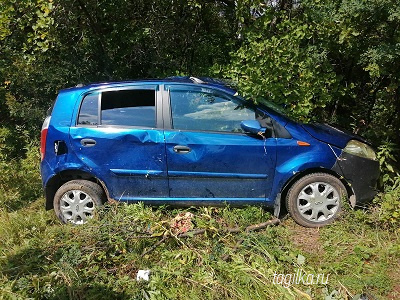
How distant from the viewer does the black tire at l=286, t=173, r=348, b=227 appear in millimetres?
3963

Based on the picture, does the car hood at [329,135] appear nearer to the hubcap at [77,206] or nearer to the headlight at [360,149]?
the headlight at [360,149]

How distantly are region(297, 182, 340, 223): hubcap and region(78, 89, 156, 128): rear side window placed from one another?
71.1 inches

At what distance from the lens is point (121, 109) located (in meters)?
4.12

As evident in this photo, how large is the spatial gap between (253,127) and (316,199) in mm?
1031

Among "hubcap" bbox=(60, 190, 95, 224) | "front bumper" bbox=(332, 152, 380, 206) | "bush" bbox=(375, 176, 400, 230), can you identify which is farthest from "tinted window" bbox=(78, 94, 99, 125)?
"bush" bbox=(375, 176, 400, 230)

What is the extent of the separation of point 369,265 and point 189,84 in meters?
2.53

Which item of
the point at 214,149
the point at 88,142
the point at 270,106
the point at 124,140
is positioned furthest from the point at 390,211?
the point at 88,142

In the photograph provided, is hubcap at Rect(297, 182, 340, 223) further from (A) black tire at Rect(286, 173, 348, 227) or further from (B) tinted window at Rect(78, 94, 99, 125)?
(B) tinted window at Rect(78, 94, 99, 125)

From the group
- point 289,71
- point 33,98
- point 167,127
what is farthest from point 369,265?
point 33,98

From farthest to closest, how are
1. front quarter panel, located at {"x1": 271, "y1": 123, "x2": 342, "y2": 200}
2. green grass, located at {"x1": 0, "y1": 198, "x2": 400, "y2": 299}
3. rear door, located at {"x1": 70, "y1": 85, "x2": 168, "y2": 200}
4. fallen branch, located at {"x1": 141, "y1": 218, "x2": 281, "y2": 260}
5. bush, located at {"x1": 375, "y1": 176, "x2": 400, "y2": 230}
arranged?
rear door, located at {"x1": 70, "y1": 85, "x2": 168, "y2": 200}, front quarter panel, located at {"x1": 271, "y1": 123, "x2": 342, "y2": 200}, bush, located at {"x1": 375, "y1": 176, "x2": 400, "y2": 230}, fallen branch, located at {"x1": 141, "y1": 218, "x2": 281, "y2": 260}, green grass, located at {"x1": 0, "y1": 198, "x2": 400, "y2": 299}

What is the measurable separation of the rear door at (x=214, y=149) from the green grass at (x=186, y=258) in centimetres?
28

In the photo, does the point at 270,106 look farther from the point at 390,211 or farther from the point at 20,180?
the point at 20,180

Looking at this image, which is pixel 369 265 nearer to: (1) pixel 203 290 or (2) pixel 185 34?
(1) pixel 203 290

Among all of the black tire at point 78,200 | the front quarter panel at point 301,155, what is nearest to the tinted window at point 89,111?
the black tire at point 78,200
